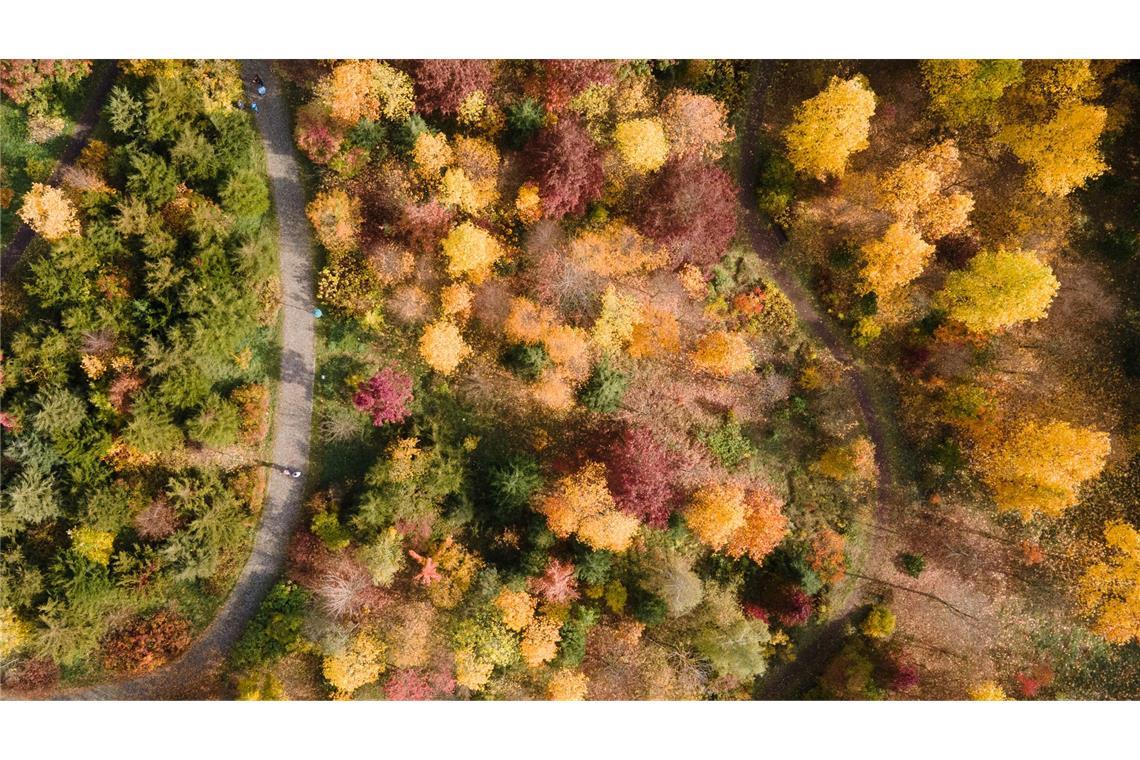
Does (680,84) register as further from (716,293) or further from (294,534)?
(294,534)

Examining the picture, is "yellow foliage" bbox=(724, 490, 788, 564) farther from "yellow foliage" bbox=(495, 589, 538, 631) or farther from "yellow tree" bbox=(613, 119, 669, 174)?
"yellow tree" bbox=(613, 119, 669, 174)

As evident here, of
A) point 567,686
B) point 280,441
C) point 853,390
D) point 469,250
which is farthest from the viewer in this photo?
point 853,390

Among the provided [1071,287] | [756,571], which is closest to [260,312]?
[756,571]

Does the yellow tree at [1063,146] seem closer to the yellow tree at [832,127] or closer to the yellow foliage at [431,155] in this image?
the yellow tree at [832,127]

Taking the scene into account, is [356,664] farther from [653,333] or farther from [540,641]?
[653,333]

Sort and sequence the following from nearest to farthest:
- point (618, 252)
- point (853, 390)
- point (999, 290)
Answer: point (999, 290) < point (618, 252) < point (853, 390)

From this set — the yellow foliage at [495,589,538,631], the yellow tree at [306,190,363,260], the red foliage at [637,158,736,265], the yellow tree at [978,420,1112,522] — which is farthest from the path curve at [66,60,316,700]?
the yellow tree at [978,420,1112,522]

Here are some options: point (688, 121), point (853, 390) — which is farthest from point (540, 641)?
point (688, 121)

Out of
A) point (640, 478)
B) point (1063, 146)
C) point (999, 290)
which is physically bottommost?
point (640, 478)
